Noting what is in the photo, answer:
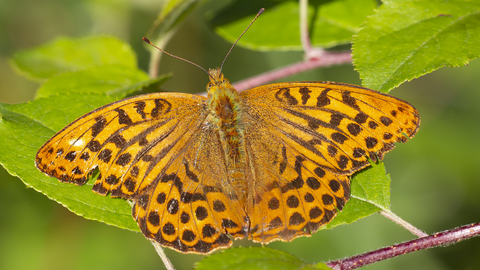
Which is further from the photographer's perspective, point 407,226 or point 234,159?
point 234,159

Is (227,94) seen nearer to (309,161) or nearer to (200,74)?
(309,161)

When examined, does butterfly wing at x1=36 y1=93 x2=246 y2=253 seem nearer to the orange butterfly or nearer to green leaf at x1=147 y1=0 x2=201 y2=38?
the orange butterfly

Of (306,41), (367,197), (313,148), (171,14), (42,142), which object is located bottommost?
(367,197)

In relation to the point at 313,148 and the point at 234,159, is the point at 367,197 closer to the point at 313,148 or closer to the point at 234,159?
the point at 313,148

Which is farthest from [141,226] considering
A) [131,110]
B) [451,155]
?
[451,155]

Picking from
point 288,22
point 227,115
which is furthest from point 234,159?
point 288,22
